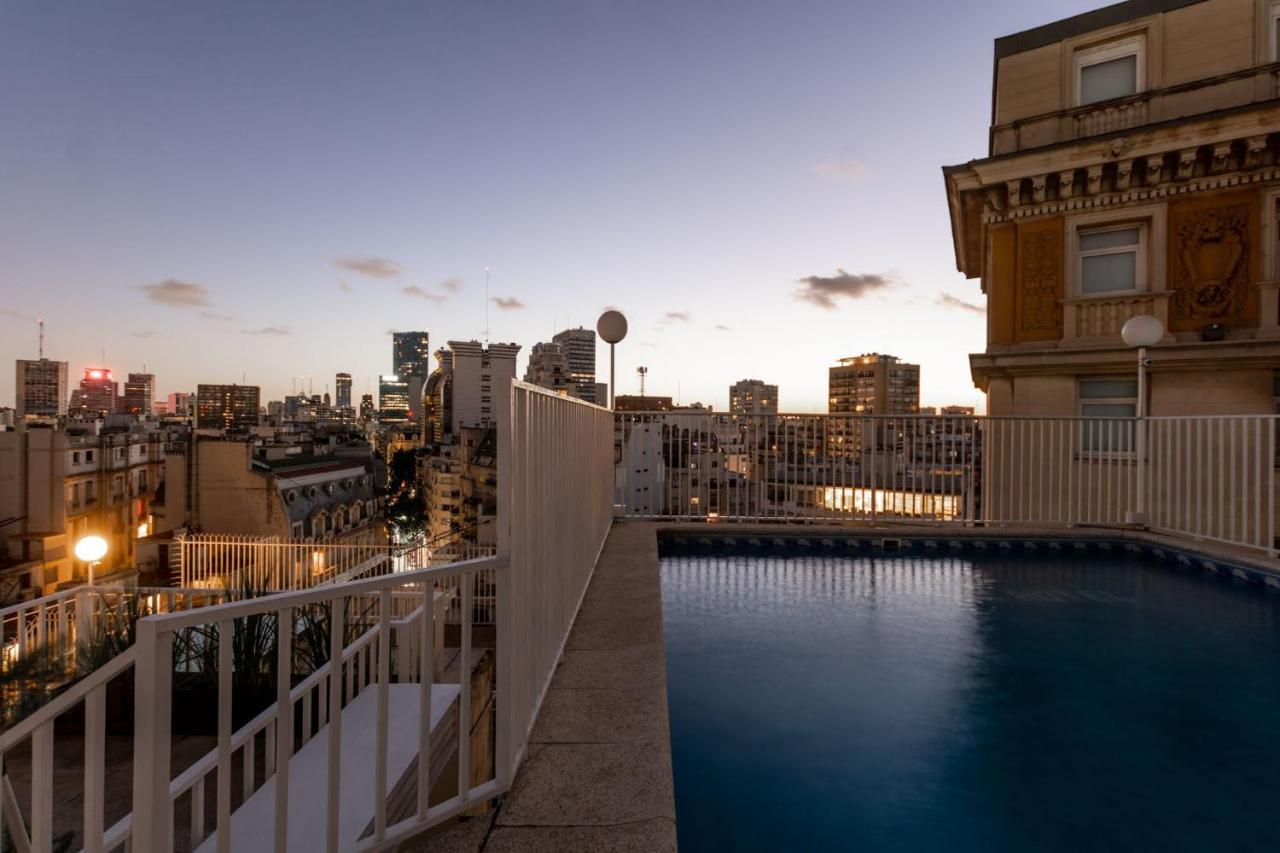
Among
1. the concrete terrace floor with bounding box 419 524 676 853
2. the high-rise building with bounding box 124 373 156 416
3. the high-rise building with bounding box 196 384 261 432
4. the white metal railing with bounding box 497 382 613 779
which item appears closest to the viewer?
the concrete terrace floor with bounding box 419 524 676 853

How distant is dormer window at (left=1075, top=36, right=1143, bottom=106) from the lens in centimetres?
873

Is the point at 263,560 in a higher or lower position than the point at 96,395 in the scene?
lower

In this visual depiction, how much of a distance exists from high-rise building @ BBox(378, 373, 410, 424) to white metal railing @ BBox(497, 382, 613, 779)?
561 ft

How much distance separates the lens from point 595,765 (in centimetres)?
181

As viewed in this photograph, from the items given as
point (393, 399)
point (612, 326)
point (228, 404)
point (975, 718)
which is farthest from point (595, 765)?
point (393, 399)

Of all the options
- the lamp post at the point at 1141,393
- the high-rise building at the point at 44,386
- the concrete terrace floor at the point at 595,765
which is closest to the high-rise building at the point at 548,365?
the high-rise building at the point at 44,386

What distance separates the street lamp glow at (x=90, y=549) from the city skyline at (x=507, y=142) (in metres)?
6.85

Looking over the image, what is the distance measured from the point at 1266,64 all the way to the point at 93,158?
30757mm

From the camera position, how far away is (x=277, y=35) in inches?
459

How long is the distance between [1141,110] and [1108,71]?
0.96 meters

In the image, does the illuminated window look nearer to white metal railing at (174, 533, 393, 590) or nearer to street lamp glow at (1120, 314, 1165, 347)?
street lamp glow at (1120, 314, 1165, 347)

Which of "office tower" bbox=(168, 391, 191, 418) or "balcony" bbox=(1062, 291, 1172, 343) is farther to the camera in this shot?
"office tower" bbox=(168, 391, 191, 418)

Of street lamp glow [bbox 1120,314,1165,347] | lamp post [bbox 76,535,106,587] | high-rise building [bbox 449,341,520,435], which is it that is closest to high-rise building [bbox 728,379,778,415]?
high-rise building [bbox 449,341,520,435]

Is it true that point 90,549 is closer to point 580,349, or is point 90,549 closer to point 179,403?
point 580,349
